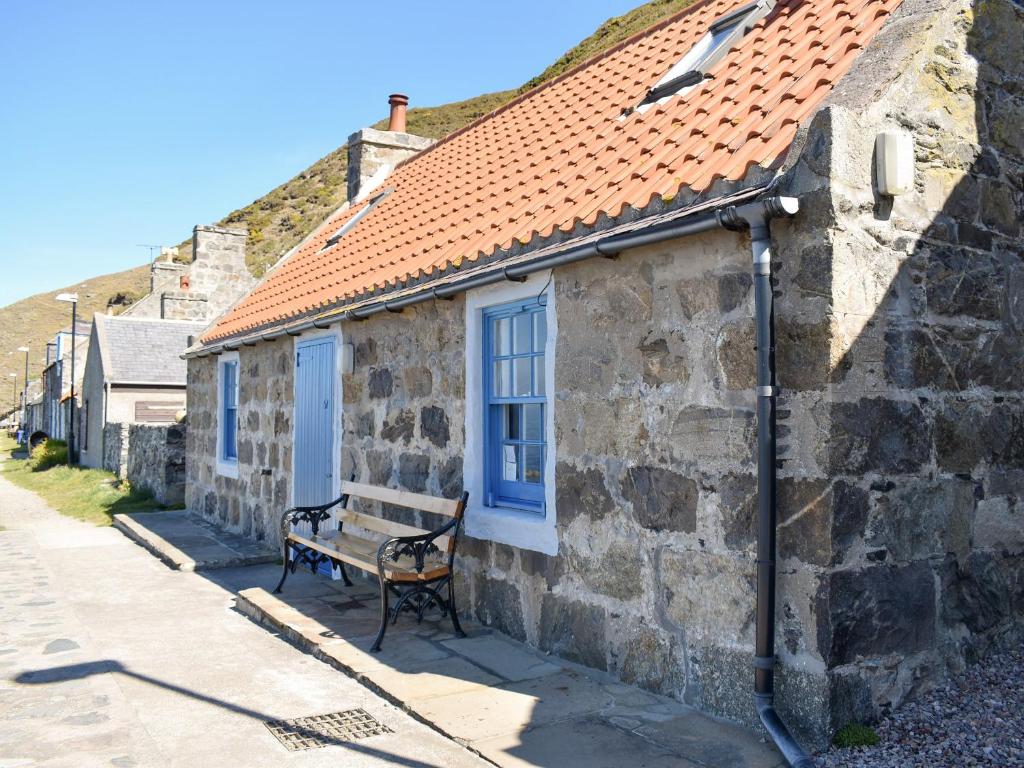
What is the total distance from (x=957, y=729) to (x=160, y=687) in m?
4.33

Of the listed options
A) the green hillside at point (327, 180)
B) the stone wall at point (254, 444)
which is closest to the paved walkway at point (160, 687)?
the stone wall at point (254, 444)

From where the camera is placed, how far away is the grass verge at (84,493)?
14875mm

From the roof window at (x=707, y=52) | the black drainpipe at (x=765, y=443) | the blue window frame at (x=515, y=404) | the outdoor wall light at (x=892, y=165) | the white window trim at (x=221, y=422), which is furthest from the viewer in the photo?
the white window trim at (x=221, y=422)

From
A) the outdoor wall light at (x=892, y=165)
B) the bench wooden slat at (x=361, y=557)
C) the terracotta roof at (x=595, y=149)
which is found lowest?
the bench wooden slat at (x=361, y=557)

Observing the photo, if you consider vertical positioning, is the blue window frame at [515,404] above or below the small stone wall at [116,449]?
above

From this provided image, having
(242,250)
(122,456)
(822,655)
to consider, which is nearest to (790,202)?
(822,655)

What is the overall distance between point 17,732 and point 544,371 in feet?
11.9

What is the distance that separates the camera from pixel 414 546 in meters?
6.01

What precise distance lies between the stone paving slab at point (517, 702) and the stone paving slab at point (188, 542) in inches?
112

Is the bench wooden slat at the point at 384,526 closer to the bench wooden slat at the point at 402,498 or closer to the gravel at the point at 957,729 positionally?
the bench wooden slat at the point at 402,498

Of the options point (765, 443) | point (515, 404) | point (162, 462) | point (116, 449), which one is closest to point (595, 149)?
point (515, 404)

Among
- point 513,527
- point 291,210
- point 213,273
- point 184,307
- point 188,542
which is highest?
point 291,210

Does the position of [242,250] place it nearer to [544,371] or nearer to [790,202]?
[544,371]

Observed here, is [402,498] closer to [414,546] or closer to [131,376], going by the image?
[414,546]
